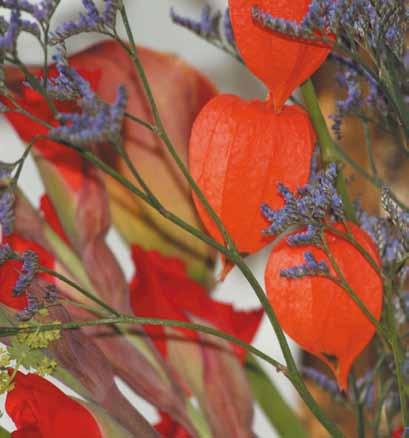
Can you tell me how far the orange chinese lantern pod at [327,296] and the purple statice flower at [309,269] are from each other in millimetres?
28

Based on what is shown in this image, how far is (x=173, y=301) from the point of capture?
2.07 ft

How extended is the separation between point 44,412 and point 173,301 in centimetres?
17

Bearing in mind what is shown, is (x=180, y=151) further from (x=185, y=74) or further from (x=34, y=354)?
(x=34, y=354)

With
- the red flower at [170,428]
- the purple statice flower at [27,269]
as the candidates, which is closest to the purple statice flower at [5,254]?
the purple statice flower at [27,269]

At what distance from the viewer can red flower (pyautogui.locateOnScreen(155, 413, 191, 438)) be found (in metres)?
0.60

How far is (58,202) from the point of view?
61 centimetres

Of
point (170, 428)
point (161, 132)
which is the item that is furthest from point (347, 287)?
point (170, 428)

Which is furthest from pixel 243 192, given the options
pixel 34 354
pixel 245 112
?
pixel 34 354

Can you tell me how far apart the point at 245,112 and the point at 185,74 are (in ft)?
0.63

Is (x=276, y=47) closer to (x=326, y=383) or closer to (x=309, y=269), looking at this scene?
(x=309, y=269)

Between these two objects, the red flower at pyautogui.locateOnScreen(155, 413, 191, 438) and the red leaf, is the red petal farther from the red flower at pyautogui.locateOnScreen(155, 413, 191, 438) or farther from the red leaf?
the red flower at pyautogui.locateOnScreen(155, 413, 191, 438)

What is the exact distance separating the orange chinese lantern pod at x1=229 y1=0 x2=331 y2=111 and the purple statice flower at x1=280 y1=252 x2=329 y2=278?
0.31 ft

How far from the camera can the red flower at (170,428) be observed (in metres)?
0.60

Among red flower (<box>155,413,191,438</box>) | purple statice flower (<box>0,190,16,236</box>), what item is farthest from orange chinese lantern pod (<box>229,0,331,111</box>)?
red flower (<box>155,413,191,438</box>)
